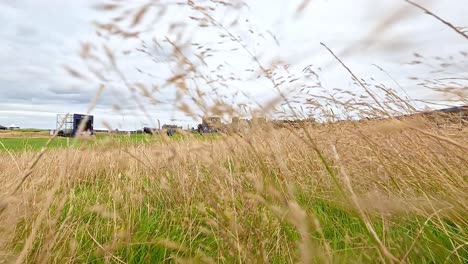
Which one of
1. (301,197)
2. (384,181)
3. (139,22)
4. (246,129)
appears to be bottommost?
(301,197)

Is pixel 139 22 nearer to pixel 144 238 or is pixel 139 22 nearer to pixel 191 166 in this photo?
pixel 144 238

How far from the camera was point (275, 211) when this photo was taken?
2.65 feet

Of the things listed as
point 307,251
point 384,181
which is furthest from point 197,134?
point 307,251

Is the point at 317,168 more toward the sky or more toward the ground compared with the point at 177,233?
more toward the sky

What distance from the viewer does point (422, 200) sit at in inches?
57.2

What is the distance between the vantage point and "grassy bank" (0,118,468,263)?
3.17 ft

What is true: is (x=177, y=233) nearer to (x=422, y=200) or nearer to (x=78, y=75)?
(x=78, y=75)

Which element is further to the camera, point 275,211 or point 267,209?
point 267,209

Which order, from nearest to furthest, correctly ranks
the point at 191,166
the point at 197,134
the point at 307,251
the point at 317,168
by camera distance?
the point at 307,251
the point at 197,134
the point at 317,168
the point at 191,166

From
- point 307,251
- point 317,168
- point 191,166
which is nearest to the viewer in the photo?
point 307,251

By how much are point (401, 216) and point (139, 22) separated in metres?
1.39

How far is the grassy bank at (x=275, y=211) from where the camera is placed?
97 cm

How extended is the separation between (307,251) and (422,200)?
1047mm

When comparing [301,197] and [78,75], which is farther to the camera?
[301,197]
